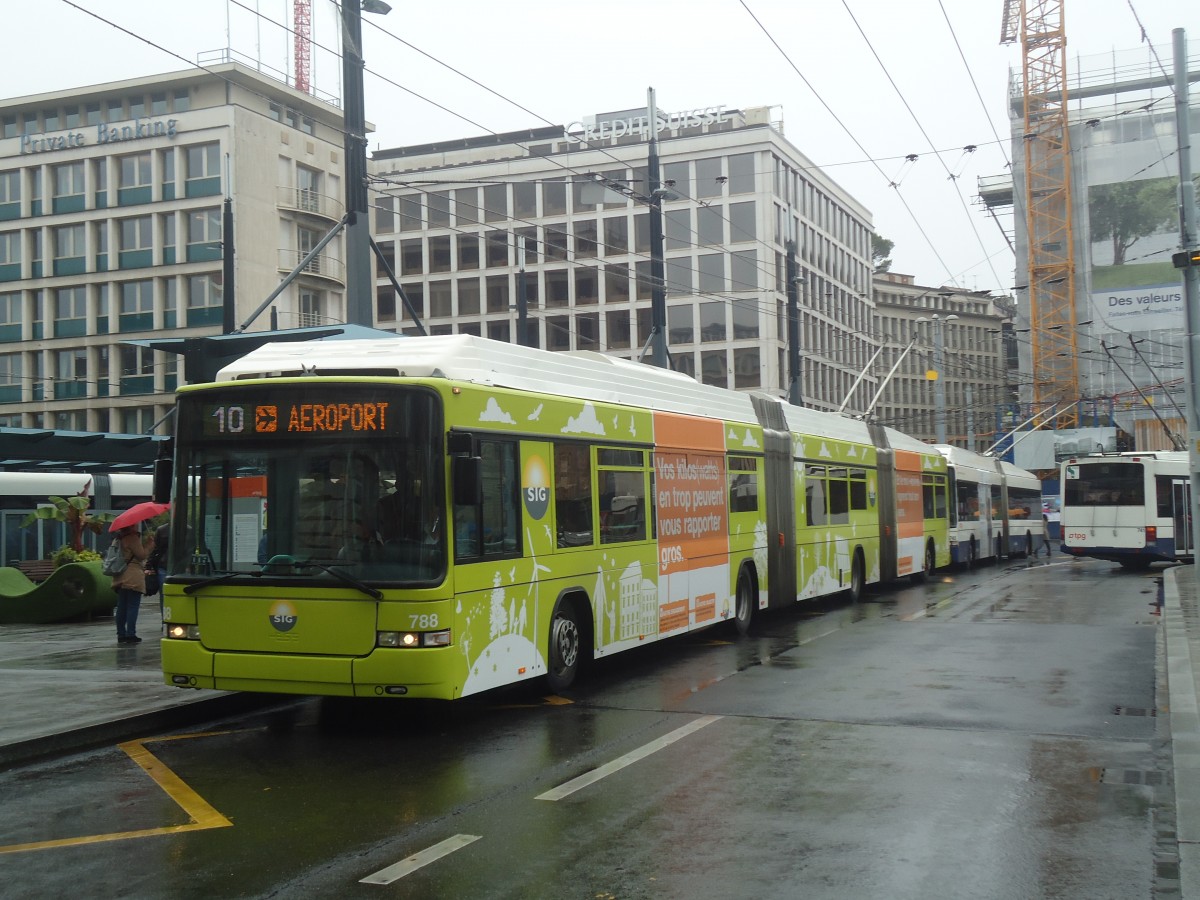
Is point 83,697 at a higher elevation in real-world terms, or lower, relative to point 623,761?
higher

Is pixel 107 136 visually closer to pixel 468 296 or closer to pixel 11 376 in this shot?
pixel 11 376

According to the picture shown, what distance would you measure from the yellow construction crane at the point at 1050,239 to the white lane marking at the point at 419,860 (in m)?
60.8

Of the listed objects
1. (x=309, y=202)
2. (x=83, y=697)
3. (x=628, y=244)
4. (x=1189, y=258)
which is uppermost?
(x=628, y=244)

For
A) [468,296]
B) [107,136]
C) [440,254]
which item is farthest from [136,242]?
[468,296]

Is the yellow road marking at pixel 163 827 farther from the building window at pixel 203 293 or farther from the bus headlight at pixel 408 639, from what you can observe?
the building window at pixel 203 293

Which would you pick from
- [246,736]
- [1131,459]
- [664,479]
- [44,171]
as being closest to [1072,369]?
[1131,459]

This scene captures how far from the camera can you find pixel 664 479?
13812 millimetres

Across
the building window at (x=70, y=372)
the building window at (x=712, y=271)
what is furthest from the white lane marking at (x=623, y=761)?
the building window at (x=712, y=271)

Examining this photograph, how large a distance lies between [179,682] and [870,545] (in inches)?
606

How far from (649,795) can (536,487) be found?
389 centimetres

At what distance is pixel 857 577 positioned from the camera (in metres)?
22.1

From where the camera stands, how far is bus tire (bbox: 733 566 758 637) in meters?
16.4

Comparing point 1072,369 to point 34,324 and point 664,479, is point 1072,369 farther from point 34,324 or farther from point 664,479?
point 664,479

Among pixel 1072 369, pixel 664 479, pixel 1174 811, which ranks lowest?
pixel 1174 811
